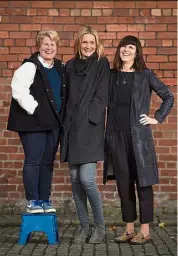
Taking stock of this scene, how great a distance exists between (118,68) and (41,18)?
1.88 meters

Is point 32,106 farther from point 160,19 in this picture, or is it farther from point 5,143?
point 160,19

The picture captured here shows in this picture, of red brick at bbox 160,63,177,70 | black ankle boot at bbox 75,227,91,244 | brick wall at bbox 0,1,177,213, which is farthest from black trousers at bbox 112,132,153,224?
red brick at bbox 160,63,177,70

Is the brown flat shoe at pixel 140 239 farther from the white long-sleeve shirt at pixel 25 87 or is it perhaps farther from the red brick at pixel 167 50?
the red brick at pixel 167 50

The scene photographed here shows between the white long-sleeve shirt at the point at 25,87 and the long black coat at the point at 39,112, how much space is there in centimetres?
7

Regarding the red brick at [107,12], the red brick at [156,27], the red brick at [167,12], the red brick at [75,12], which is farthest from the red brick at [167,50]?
the red brick at [75,12]

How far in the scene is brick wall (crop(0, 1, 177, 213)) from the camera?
6.13m

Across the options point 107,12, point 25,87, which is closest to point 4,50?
point 107,12

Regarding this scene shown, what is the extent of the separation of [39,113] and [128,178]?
96cm

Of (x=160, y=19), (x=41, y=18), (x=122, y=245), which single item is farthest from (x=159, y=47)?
→ (x=122, y=245)

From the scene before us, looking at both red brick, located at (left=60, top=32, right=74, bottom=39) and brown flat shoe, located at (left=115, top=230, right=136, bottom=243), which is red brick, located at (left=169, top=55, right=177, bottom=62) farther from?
brown flat shoe, located at (left=115, top=230, right=136, bottom=243)

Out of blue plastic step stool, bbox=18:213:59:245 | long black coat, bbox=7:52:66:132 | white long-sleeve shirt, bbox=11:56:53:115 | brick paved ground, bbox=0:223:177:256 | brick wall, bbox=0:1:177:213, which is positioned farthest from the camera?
brick wall, bbox=0:1:177:213

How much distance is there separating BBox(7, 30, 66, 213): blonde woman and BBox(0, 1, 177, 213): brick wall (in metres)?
1.54

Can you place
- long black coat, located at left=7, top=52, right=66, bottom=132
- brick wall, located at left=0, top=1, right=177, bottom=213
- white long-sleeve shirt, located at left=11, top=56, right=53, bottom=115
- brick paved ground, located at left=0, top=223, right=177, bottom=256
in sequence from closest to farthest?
brick paved ground, located at left=0, top=223, right=177, bottom=256 → white long-sleeve shirt, located at left=11, top=56, right=53, bottom=115 → long black coat, located at left=7, top=52, right=66, bottom=132 → brick wall, located at left=0, top=1, right=177, bottom=213

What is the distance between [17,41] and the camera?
6.18 meters
